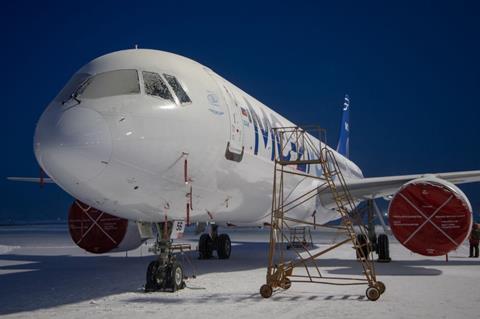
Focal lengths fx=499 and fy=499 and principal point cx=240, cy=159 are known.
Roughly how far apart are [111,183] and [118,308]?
5.24 ft

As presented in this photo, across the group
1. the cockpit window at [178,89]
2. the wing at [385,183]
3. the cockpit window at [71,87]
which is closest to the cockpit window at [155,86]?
the cockpit window at [178,89]

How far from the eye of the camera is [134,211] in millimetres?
7465

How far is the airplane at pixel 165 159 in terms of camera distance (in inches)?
248

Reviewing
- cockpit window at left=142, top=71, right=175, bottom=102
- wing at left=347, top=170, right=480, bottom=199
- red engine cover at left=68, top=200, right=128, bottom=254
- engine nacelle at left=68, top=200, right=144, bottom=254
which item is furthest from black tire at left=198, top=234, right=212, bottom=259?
cockpit window at left=142, top=71, right=175, bottom=102

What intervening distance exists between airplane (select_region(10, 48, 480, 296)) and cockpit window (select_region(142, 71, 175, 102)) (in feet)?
0.05

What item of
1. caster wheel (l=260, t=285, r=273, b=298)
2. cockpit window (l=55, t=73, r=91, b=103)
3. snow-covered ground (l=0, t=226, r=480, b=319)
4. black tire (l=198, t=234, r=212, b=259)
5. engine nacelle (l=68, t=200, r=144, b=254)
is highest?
cockpit window (l=55, t=73, r=91, b=103)

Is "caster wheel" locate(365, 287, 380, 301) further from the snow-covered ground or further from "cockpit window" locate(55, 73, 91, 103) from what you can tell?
"cockpit window" locate(55, 73, 91, 103)

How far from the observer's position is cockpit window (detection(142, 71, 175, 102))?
714 cm

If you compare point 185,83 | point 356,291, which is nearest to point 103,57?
point 185,83

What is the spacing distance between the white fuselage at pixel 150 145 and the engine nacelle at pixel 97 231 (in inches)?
116

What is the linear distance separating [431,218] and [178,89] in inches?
233

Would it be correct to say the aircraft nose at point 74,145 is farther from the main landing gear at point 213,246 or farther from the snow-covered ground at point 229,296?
the main landing gear at point 213,246

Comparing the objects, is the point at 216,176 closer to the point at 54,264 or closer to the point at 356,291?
the point at 356,291

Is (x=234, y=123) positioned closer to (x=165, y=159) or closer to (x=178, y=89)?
(x=178, y=89)
